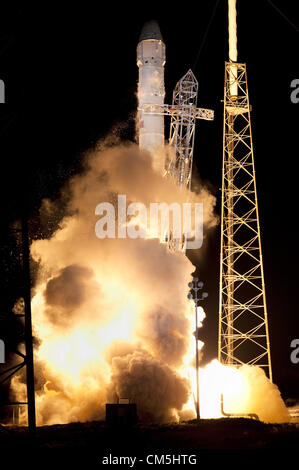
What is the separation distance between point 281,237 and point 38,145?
74.6ft

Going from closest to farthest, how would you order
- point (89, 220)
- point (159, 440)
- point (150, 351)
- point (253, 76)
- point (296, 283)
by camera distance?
1. point (159, 440)
2. point (150, 351)
3. point (89, 220)
4. point (253, 76)
5. point (296, 283)

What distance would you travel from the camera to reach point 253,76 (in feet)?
205

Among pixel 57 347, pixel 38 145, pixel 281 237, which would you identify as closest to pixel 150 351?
pixel 57 347

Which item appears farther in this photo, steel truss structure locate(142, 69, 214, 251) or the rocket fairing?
the rocket fairing

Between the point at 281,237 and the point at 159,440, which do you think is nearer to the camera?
the point at 159,440

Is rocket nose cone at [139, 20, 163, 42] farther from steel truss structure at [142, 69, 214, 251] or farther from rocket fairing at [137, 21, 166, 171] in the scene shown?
steel truss structure at [142, 69, 214, 251]

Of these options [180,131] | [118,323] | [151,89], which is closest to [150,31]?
[151,89]

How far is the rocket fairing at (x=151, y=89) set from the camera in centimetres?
4991

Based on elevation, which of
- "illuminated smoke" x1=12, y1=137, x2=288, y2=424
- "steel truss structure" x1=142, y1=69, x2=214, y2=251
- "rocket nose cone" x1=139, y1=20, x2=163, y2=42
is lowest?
"illuminated smoke" x1=12, y1=137, x2=288, y2=424

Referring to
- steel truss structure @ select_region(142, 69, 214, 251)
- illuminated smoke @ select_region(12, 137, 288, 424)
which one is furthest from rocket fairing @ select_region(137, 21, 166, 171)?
illuminated smoke @ select_region(12, 137, 288, 424)

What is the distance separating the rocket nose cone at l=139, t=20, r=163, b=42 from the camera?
51156 millimetres

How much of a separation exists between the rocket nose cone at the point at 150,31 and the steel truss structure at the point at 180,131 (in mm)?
3336

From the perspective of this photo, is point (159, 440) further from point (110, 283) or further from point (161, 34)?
point (161, 34)
